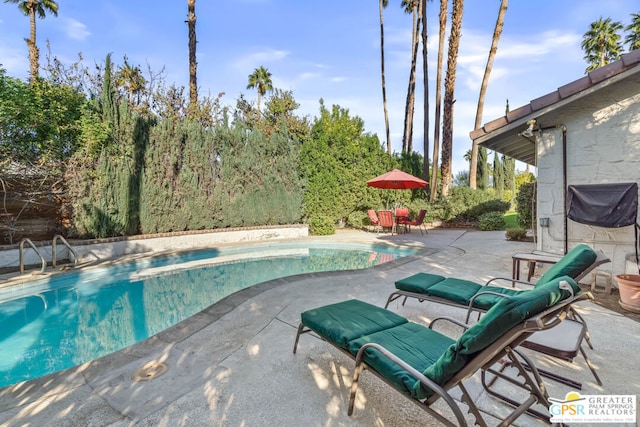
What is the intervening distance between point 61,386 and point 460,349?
3.11 metres

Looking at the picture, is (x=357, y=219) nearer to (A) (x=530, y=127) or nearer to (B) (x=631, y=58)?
(A) (x=530, y=127)

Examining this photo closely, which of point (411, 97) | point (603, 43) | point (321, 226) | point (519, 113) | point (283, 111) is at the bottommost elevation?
point (321, 226)

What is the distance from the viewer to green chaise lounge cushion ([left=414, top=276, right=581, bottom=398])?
4.93ft

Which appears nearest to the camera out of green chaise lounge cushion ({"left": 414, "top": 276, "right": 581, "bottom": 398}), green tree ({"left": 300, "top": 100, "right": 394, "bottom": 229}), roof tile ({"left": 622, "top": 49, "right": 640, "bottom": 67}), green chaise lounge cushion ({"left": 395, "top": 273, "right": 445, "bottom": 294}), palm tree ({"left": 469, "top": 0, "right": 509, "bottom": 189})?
green chaise lounge cushion ({"left": 414, "top": 276, "right": 581, "bottom": 398})

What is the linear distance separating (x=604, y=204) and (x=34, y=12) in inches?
1063

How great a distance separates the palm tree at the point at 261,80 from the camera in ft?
85.6

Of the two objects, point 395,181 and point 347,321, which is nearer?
point 347,321

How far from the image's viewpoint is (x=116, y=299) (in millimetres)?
5883

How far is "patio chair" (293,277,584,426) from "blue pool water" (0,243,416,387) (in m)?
3.61

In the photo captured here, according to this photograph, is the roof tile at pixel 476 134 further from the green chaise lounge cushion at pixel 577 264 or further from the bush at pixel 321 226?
the bush at pixel 321 226

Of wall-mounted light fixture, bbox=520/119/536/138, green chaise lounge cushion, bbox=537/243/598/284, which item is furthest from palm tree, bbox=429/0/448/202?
green chaise lounge cushion, bbox=537/243/598/284

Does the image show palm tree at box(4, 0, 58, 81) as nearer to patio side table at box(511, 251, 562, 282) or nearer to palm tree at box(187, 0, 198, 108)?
palm tree at box(187, 0, 198, 108)

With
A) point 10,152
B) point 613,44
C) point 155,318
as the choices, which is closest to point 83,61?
point 10,152

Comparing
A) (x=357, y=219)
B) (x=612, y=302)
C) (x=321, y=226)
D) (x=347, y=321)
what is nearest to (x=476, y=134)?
(x=612, y=302)
